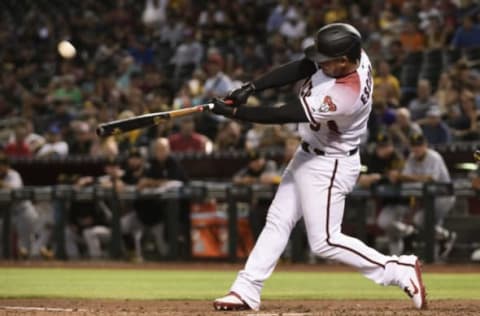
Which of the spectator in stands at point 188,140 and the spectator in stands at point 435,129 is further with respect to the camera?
the spectator in stands at point 188,140

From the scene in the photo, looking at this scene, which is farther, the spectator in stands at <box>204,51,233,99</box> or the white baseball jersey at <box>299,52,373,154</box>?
the spectator in stands at <box>204,51,233,99</box>

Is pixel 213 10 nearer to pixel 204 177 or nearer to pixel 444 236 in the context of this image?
pixel 204 177

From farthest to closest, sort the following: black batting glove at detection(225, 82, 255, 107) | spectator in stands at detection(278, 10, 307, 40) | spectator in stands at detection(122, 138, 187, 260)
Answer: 1. spectator in stands at detection(278, 10, 307, 40)
2. spectator in stands at detection(122, 138, 187, 260)
3. black batting glove at detection(225, 82, 255, 107)

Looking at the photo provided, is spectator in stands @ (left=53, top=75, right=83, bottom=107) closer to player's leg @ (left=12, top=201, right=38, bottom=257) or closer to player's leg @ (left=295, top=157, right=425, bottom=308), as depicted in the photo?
player's leg @ (left=12, top=201, right=38, bottom=257)

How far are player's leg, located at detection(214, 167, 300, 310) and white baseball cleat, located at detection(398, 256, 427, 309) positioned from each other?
780 millimetres

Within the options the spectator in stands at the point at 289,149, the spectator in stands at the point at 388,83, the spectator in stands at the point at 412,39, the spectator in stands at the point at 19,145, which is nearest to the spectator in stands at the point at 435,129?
the spectator in stands at the point at 388,83

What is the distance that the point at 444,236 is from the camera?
485 inches

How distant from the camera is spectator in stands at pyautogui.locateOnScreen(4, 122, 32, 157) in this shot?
16.6 metres

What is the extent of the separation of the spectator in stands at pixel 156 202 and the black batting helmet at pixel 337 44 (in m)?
7.31

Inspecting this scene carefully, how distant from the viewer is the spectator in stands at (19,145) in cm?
1664

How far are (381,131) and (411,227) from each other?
5.19 ft

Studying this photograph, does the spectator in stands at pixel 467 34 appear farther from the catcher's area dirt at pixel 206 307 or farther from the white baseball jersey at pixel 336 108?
the white baseball jersey at pixel 336 108

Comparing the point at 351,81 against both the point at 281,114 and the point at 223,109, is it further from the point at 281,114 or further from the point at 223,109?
the point at 223,109

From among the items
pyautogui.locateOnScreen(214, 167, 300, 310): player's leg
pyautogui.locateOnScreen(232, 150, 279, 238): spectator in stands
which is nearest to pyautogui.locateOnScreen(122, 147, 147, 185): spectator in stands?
pyautogui.locateOnScreen(232, 150, 279, 238): spectator in stands
